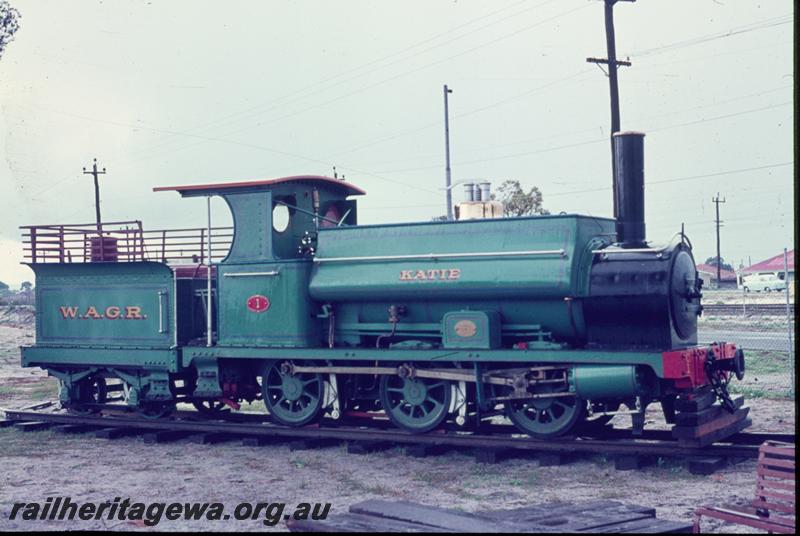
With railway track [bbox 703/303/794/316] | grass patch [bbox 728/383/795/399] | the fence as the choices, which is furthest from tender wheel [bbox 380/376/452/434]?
railway track [bbox 703/303/794/316]

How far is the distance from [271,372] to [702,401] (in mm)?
5611

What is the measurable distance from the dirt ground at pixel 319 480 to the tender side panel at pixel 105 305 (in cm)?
178

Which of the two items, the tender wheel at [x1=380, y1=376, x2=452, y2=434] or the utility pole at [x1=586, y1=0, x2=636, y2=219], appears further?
the utility pole at [x1=586, y1=0, x2=636, y2=219]

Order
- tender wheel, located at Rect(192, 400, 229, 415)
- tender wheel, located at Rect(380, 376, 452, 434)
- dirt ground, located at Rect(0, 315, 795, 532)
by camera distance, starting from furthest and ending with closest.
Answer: tender wheel, located at Rect(192, 400, 229, 415), tender wheel, located at Rect(380, 376, 452, 434), dirt ground, located at Rect(0, 315, 795, 532)

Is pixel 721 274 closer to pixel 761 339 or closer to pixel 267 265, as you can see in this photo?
pixel 761 339

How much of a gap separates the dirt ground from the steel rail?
17 cm

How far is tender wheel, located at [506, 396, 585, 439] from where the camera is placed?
10.7 meters

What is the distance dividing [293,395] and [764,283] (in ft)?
175

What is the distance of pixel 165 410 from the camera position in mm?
13930

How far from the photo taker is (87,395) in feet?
48.6

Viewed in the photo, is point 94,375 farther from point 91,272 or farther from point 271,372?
point 271,372

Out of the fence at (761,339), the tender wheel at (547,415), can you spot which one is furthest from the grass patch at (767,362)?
the tender wheel at (547,415)

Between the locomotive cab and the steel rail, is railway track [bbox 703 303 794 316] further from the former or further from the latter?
the locomotive cab

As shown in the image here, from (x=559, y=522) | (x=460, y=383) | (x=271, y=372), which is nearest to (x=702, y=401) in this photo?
(x=460, y=383)
